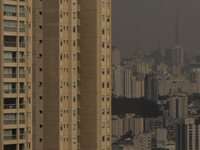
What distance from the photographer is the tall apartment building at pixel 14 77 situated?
28.1 ft

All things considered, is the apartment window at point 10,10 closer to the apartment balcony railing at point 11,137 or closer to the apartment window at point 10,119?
the apartment window at point 10,119

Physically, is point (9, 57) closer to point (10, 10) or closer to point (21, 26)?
point (21, 26)

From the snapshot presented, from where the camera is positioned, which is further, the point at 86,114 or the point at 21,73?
the point at 86,114

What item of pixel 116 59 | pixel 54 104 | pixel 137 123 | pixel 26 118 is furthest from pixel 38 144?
pixel 137 123

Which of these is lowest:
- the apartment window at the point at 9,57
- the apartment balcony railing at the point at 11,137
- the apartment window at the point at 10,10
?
the apartment balcony railing at the point at 11,137

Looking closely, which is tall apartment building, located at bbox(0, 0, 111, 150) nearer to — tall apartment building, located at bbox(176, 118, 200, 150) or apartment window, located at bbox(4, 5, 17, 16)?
apartment window, located at bbox(4, 5, 17, 16)

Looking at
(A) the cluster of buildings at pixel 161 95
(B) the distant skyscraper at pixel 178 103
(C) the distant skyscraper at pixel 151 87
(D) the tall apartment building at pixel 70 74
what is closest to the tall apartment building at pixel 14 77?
(D) the tall apartment building at pixel 70 74

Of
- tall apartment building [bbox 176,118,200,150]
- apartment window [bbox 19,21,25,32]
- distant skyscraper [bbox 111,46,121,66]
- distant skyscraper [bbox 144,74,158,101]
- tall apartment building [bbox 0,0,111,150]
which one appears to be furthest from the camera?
distant skyscraper [bbox 144,74,158,101]

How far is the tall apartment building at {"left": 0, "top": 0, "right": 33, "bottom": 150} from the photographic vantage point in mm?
8570

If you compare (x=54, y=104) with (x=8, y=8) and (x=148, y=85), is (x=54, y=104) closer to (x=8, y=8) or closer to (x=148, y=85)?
(x=8, y=8)

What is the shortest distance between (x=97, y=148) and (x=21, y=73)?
312 cm

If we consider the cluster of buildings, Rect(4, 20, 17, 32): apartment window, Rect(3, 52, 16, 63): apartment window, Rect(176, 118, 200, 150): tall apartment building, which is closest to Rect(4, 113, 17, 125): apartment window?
Rect(3, 52, 16, 63): apartment window

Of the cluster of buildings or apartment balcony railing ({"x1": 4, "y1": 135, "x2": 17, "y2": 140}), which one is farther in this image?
the cluster of buildings

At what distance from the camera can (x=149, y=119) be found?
79.1 ft
